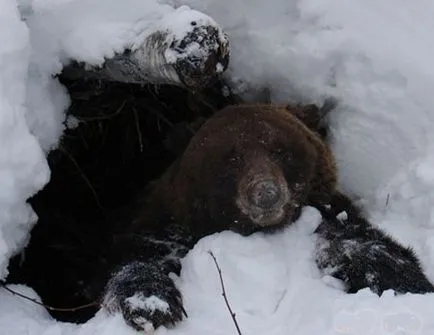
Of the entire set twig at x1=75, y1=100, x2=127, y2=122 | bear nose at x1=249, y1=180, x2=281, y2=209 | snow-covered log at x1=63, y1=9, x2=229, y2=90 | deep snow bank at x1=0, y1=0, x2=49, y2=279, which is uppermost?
snow-covered log at x1=63, y1=9, x2=229, y2=90

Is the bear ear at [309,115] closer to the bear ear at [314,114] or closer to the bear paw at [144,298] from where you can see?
the bear ear at [314,114]

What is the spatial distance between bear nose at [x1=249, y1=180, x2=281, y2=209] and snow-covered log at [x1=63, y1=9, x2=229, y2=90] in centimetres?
71

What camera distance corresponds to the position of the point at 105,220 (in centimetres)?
588

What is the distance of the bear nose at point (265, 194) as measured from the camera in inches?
165

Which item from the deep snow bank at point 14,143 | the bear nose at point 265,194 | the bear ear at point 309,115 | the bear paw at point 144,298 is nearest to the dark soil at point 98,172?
the bear ear at point 309,115

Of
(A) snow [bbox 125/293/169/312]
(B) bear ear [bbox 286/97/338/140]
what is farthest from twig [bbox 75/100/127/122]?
(A) snow [bbox 125/293/169/312]

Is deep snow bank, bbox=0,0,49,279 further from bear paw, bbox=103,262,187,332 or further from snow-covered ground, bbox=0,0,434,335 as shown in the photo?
bear paw, bbox=103,262,187,332

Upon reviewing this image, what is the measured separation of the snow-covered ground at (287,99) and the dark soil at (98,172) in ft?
2.10

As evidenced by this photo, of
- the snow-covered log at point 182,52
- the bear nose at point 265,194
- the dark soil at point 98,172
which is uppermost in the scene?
the snow-covered log at point 182,52

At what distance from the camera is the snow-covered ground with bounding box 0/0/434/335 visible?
3689 mm

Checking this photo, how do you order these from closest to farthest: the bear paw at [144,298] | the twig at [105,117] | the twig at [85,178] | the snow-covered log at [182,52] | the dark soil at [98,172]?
the snow-covered log at [182,52] < the bear paw at [144,298] < the twig at [105,117] < the twig at [85,178] < the dark soil at [98,172]

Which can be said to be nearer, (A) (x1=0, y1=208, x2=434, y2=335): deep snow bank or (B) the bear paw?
(A) (x1=0, y1=208, x2=434, y2=335): deep snow bank

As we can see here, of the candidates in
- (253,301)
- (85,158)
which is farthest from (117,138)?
(253,301)

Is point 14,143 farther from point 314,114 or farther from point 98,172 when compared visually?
point 98,172
